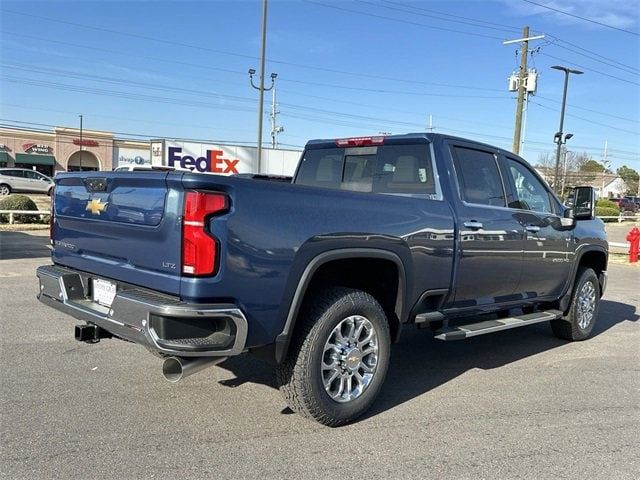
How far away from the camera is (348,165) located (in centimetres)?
538

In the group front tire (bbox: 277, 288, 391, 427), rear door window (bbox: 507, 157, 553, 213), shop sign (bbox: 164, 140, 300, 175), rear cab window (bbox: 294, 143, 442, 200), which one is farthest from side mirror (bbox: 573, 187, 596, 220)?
shop sign (bbox: 164, 140, 300, 175)

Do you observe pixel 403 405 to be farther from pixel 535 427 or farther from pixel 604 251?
pixel 604 251

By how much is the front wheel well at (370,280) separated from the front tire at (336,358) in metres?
0.11

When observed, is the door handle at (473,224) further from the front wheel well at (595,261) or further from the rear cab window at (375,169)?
the front wheel well at (595,261)

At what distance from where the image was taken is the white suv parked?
100 ft

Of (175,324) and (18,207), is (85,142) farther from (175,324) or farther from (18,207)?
(175,324)

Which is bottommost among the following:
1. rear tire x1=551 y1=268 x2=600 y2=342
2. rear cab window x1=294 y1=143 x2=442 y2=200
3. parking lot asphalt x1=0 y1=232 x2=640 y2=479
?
parking lot asphalt x1=0 y1=232 x2=640 y2=479

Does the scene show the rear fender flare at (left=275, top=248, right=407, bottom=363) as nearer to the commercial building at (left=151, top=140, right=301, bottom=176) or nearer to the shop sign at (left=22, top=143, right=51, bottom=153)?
the commercial building at (left=151, top=140, right=301, bottom=176)

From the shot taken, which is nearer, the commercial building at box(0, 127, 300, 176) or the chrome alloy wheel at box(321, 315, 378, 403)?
the chrome alloy wheel at box(321, 315, 378, 403)

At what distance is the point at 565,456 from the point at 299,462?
1680mm

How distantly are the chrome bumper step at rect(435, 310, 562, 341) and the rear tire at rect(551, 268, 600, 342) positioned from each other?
51cm

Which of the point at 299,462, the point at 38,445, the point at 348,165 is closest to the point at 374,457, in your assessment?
the point at 299,462

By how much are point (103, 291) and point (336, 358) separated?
1.59 m

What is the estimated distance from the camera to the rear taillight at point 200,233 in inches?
122
